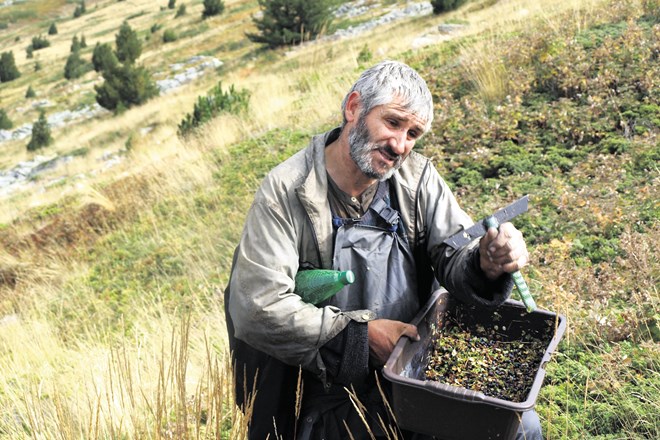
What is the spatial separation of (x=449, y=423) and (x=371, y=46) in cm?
1370

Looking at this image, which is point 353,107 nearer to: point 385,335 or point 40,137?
point 385,335

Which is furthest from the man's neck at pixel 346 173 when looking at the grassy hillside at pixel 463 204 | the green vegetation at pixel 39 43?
the green vegetation at pixel 39 43

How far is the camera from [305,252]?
236cm

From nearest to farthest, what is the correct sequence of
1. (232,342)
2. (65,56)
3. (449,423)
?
1. (449,423)
2. (232,342)
3. (65,56)

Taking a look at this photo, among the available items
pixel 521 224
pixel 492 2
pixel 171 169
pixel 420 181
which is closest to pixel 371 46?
pixel 492 2

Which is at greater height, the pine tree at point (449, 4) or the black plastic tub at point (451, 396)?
the black plastic tub at point (451, 396)

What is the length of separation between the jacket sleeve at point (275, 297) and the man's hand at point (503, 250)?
1.72 feet

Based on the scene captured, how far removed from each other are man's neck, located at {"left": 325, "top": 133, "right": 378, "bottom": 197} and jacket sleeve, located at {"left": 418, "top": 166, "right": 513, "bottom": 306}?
225mm

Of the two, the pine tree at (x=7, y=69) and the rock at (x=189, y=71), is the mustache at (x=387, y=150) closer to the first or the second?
the rock at (x=189, y=71)

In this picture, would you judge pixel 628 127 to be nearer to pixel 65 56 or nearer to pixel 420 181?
pixel 420 181

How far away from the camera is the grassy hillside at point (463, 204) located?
293 cm

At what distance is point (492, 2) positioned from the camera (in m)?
15.3

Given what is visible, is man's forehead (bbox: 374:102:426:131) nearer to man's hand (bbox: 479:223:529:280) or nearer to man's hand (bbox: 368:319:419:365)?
man's hand (bbox: 479:223:529:280)

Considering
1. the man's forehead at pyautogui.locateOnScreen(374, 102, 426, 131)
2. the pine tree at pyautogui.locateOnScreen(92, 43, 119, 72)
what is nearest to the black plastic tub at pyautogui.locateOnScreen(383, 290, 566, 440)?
the man's forehead at pyautogui.locateOnScreen(374, 102, 426, 131)
